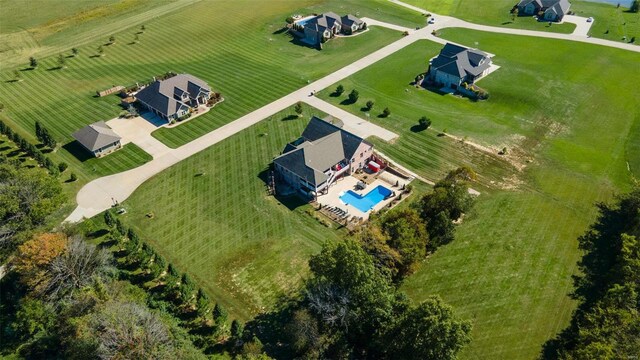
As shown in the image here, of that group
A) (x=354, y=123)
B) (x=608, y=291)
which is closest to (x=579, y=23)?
(x=354, y=123)

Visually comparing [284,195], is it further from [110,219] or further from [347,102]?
[347,102]

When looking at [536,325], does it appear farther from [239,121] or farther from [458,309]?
[239,121]

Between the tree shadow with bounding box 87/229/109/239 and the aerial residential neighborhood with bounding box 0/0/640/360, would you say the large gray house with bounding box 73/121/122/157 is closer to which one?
the aerial residential neighborhood with bounding box 0/0/640/360

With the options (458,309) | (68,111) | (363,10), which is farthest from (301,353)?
(363,10)

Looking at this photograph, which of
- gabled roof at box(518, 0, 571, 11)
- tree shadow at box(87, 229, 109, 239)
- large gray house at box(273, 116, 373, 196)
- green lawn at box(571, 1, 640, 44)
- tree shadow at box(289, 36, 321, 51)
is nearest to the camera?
tree shadow at box(87, 229, 109, 239)

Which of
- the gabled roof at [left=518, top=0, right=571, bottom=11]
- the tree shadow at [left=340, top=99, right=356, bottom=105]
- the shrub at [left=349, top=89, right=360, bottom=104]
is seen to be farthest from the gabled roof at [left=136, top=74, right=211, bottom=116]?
the gabled roof at [left=518, top=0, right=571, bottom=11]

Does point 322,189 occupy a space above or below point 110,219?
below

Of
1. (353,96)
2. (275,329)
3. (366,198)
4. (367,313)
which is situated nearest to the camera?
(367,313)
